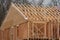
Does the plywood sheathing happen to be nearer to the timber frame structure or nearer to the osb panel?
the timber frame structure

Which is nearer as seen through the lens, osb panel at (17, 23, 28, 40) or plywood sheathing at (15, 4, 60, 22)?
osb panel at (17, 23, 28, 40)

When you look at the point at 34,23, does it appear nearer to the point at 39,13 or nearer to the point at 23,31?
the point at 23,31

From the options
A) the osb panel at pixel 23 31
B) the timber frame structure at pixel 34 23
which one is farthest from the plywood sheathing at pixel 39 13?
the osb panel at pixel 23 31

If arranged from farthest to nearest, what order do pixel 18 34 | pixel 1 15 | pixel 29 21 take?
pixel 1 15 < pixel 18 34 < pixel 29 21

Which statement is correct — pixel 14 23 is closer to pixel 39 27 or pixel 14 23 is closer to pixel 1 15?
pixel 39 27

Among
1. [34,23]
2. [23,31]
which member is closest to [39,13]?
[34,23]

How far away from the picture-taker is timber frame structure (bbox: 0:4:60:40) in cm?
1475

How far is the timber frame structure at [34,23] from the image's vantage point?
48.4 ft

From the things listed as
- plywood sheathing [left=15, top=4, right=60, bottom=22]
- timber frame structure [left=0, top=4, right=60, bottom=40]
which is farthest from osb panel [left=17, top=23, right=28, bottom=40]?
plywood sheathing [left=15, top=4, right=60, bottom=22]

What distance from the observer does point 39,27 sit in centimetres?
1538

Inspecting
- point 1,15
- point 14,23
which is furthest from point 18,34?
point 1,15

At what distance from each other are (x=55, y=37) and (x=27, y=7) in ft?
11.9

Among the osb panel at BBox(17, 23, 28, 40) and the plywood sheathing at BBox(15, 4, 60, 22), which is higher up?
the plywood sheathing at BBox(15, 4, 60, 22)

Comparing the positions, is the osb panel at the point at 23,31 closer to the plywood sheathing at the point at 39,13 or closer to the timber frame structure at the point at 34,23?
the timber frame structure at the point at 34,23
